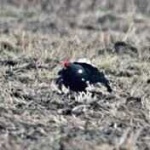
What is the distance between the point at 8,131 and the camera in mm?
3773

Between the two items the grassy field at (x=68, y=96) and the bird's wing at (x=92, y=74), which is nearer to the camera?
the grassy field at (x=68, y=96)

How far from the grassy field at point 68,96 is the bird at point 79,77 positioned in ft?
0.31

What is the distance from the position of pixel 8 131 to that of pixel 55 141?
0.31 meters

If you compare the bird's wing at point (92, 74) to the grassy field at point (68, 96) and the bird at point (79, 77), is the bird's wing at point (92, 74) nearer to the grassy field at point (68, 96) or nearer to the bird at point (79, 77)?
the bird at point (79, 77)

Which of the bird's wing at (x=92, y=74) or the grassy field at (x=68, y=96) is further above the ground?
the bird's wing at (x=92, y=74)

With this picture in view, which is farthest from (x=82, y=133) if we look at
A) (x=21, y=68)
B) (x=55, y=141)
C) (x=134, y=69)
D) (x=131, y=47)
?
(x=131, y=47)

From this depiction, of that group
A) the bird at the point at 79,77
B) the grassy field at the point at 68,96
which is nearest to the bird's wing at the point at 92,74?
the bird at the point at 79,77

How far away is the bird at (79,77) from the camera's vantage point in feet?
15.3

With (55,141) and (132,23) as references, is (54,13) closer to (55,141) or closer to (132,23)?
(132,23)

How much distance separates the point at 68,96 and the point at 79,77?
0.17 m

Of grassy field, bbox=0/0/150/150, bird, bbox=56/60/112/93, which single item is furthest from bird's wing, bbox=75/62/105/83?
grassy field, bbox=0/0/150/150

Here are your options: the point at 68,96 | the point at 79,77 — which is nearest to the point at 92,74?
the point at 79,77

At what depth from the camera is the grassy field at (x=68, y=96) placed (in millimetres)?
3695

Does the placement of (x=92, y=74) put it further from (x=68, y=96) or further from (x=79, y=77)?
(x=68, y=96)
